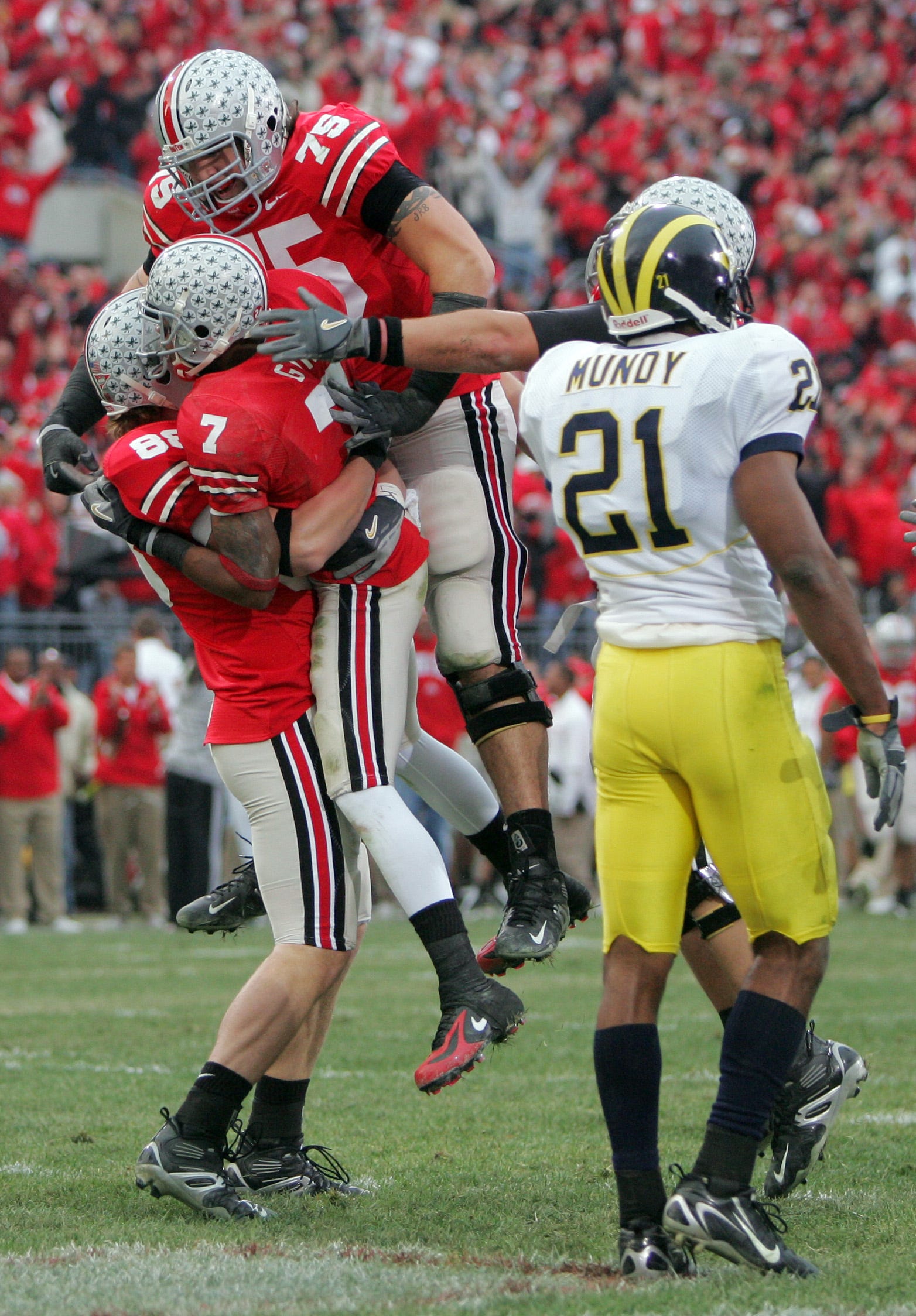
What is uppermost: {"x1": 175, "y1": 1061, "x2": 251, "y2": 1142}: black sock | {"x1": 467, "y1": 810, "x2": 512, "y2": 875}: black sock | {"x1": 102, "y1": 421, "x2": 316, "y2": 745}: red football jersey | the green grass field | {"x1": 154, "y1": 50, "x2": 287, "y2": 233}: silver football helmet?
{"x1": 154, "y1": 50, "x2": 287, "y2": 233}: silver football helmet

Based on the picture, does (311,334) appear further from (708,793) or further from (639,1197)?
(639,1197)

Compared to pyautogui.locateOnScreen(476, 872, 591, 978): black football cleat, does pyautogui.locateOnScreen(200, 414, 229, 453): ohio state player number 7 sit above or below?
above

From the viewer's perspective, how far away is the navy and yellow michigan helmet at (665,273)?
10.9 feet

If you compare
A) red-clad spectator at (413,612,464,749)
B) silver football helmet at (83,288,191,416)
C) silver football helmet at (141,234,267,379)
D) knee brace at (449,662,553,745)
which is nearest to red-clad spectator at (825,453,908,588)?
red-clad spectator at (413,612,464,749)

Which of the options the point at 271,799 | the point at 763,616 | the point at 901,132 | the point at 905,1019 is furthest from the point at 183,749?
the point at 901,132

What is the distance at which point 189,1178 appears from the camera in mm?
3861

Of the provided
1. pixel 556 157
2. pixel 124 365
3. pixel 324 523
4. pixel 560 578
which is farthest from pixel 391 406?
pixel 556 157

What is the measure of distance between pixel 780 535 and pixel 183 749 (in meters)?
9.03

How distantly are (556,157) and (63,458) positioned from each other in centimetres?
1559

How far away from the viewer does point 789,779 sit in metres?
3.31

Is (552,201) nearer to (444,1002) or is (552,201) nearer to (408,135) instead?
(408,135)

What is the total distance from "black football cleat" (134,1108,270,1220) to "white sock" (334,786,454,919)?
708mm

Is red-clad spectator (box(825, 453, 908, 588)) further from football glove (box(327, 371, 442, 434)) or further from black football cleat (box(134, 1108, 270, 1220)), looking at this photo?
black football cleat (box(134, 1108, 270, 1220))

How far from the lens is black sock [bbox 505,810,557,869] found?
418 cm
